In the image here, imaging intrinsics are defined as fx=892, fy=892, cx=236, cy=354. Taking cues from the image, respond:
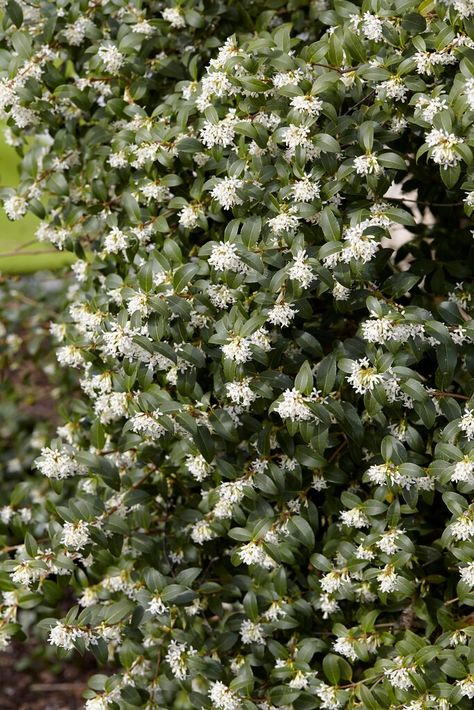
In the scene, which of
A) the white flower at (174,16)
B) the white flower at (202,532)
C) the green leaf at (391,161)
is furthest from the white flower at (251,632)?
the white flower at (174,16)

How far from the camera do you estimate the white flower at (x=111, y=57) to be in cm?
226

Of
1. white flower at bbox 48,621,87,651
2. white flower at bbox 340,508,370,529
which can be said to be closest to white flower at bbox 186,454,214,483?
white flower at bbox 340,508,370,529

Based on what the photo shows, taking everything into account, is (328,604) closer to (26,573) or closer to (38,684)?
(26,573)

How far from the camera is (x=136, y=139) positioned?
216 centimetres

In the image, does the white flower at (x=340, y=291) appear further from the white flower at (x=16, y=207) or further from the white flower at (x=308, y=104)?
the white flower at (x=16, y=207)

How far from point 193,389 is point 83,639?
0.62 meters

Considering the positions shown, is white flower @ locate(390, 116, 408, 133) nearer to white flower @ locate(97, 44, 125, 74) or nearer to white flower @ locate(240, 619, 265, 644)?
white flower @ locate(97, 44, 125, 74)

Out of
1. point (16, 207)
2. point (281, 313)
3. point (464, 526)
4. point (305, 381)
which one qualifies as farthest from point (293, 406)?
point (16, 207)

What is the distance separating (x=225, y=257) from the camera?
74.9 inches

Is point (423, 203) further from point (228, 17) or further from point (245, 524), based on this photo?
point (245, 524)

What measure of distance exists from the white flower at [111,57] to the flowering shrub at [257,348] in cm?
2

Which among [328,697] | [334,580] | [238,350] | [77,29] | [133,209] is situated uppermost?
[77,29]

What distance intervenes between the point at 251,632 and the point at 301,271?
0.93 m

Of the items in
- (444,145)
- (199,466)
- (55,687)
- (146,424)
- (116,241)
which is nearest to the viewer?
(444,145)
